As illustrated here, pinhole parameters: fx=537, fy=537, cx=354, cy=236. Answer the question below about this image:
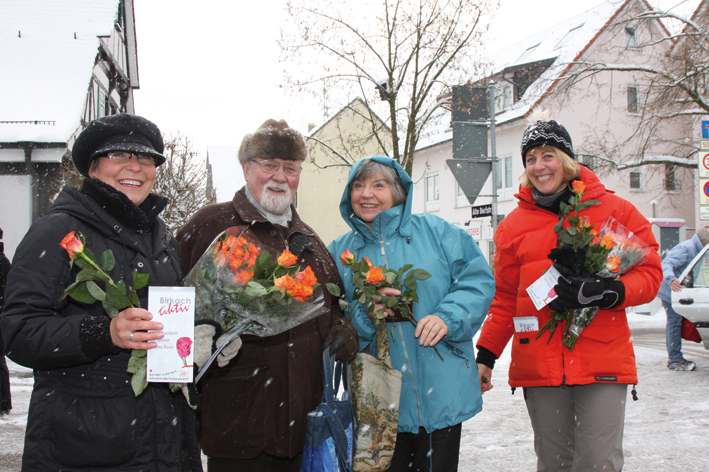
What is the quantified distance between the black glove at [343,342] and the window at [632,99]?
22159mm

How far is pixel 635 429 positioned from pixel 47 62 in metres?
16.9

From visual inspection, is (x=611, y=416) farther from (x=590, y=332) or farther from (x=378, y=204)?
(x=378, y=204)

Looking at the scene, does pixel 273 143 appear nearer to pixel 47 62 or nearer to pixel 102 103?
pixel 47 62

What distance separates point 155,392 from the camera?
196 cm

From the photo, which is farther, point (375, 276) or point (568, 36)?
point (568, 36)

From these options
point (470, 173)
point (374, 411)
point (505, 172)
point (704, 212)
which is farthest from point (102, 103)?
point (374, 411)

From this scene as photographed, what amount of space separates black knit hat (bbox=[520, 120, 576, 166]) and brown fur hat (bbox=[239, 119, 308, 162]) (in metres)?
1.24

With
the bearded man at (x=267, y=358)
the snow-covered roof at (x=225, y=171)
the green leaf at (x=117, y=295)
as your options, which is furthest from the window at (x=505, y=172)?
the snow-covered roof at (x=225, y=171)

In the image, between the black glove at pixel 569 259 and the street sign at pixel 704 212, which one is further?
the street sign at pixel 704 212

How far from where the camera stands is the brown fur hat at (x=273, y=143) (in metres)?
2.86

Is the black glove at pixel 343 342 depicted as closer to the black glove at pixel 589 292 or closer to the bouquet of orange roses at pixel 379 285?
the bouquet of orange roses at pixel 379 285

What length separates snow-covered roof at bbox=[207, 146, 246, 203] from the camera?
40.6 m

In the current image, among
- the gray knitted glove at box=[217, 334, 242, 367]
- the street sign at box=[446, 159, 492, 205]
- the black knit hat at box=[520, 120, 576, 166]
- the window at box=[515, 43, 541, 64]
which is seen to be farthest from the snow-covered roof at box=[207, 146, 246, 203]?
the gray knitted glove at box=[217, 334, 242, 367]

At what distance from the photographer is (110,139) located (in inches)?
83.0
